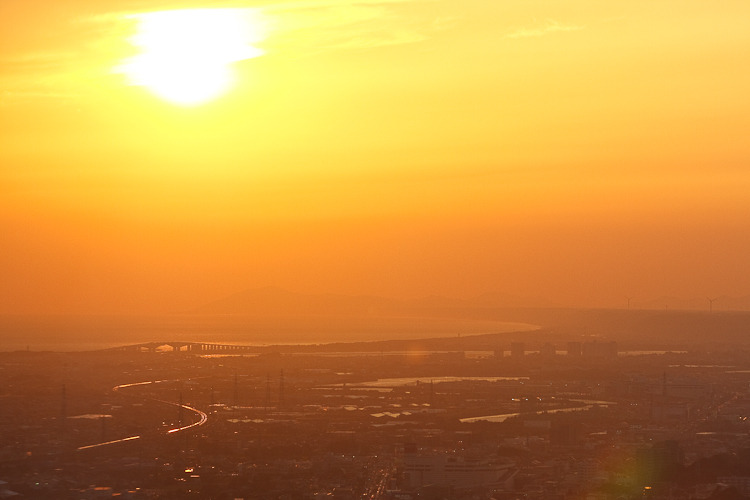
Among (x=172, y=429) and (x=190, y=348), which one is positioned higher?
(x=190, y=348)

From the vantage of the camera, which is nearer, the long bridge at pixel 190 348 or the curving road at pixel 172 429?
the curving road at pixel 172 429

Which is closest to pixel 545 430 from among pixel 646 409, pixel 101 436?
pixel 646 409

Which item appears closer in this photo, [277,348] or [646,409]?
[646,409]

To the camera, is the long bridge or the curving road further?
the long bridge

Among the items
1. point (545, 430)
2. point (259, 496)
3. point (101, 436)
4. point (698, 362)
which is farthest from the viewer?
point (698, 362)

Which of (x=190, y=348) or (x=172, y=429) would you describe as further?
(x=190, y=348)

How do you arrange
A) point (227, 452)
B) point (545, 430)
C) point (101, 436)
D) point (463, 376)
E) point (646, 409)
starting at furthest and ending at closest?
1. point (463, 376)
2. point (646, 409)
3. point (545, 430)
4. point (101, 436)
5. point (227, 452)

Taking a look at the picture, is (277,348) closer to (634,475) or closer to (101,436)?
(101,436)

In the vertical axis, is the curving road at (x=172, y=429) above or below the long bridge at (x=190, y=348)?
below

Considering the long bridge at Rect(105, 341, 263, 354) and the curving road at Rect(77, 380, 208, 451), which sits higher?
the long bridge at Rect(105, 341, 263, 354)
